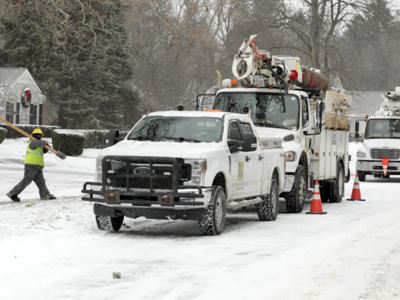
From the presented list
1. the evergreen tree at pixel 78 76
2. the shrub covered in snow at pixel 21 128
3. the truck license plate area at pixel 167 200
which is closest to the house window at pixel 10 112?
the evergreen tree at pixel 78 76

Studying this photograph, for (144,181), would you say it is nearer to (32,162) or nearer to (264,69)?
(32,162)

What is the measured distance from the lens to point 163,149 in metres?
11.2

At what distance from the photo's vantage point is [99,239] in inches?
433

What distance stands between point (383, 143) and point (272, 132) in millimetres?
13767

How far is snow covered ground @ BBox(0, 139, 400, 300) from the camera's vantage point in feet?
24.5

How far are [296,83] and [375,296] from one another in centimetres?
1053

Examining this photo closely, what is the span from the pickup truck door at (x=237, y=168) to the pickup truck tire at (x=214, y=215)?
1.97 ft

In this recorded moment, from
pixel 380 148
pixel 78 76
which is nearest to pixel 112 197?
pixel 380 148

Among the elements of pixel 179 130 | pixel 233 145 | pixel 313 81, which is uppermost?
pixel 313 81

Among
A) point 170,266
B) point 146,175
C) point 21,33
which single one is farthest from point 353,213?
point 21,33

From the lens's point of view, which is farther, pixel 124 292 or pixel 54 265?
pixel 54 265

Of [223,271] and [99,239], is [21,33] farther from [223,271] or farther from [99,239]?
[223,271]

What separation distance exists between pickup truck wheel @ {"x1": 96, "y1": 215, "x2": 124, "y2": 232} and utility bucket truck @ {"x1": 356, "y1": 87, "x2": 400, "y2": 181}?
56.1 ft

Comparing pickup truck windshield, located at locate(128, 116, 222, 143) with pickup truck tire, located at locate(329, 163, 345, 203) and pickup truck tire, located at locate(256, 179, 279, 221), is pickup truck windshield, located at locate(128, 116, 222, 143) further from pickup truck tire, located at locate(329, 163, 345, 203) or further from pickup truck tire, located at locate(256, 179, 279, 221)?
pickup truck tire, located at locate(329, 163, 345, 203)
